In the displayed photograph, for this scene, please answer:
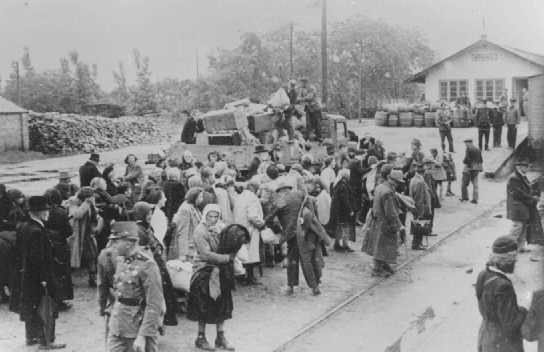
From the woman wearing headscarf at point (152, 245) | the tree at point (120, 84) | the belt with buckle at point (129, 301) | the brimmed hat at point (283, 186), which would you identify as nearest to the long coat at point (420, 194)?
the brimmed hat at point (283, 186)

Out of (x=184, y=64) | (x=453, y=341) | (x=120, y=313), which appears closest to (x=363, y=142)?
(x=453, y=341)

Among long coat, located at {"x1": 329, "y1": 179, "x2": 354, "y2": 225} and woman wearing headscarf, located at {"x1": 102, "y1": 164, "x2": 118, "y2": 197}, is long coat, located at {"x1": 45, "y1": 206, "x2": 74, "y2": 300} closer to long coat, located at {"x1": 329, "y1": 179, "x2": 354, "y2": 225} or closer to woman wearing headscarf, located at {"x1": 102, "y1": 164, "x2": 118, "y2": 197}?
woman wearing headscarf, located at {"x1": 102, "y1": 164, "x2": 118, "y2": 197}

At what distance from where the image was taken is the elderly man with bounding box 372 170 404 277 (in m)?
11.2

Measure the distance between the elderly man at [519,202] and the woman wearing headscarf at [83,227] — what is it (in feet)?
21.9

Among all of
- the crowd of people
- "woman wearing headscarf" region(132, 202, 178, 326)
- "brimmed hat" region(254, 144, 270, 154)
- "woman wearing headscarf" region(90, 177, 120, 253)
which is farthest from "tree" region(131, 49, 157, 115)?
"woman wearing headscarf" region(132, 202, 178, 326)

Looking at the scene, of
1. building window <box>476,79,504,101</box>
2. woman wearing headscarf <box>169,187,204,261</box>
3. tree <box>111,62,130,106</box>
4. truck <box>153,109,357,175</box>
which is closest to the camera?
woman wearing headscarf <box>169,187,204,261</box>

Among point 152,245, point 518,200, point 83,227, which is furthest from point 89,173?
point 518,200

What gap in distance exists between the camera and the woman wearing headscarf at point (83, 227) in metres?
10.2

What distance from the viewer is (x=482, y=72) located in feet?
129

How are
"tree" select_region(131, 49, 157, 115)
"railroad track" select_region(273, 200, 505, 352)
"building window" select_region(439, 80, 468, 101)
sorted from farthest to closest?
"tree" select_region(131, 49, 157, 115)
"building window" select_region(439, 80, 468, 101)
"railroad track" select_region(273, 200, 505, 352)

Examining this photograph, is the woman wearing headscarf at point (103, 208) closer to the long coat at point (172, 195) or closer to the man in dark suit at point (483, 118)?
the long coat at point (172, 195)

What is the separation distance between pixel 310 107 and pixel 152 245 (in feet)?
40.7

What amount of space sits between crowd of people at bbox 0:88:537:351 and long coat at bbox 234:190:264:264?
0.02 meters

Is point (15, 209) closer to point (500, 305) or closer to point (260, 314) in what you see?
point (260, 314)
